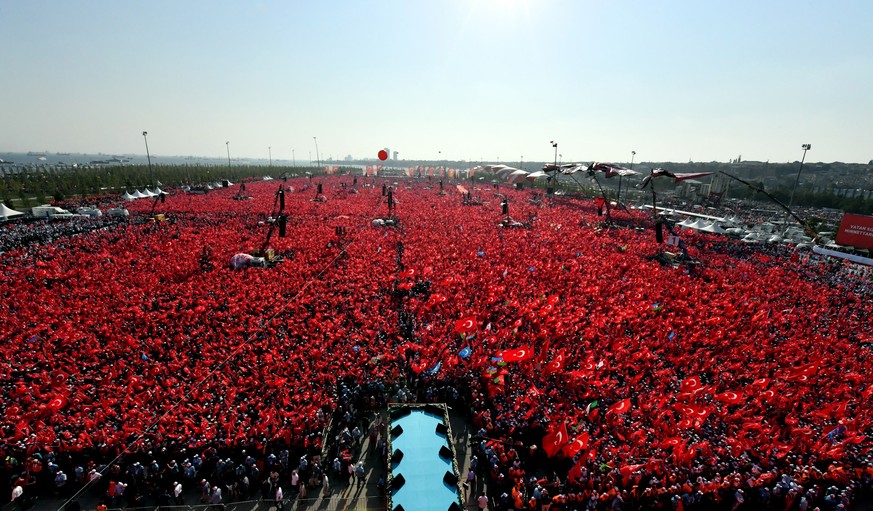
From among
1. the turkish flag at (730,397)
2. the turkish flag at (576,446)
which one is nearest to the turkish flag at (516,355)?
the turkish flag at (576,446)

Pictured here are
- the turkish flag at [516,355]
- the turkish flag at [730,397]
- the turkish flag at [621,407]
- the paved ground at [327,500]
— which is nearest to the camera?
the paved ground at [327,500]

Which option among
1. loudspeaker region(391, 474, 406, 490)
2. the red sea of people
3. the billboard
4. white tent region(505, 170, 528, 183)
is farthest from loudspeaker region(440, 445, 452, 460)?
white tent region(505, 170, 528, 183)

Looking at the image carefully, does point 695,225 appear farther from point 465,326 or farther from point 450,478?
point 450,478

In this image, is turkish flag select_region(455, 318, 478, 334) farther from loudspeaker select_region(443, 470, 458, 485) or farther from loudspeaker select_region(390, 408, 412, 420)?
loudspeaker select_region(443, 470, 458, 485)

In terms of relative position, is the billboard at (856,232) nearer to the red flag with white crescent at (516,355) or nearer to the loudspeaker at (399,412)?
the red flag with white crescent at (516,355)

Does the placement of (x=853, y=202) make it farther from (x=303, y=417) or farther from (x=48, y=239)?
(x=48, y=239)

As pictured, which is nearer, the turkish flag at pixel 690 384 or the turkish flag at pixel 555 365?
the turkish flag at pixel 690 384
